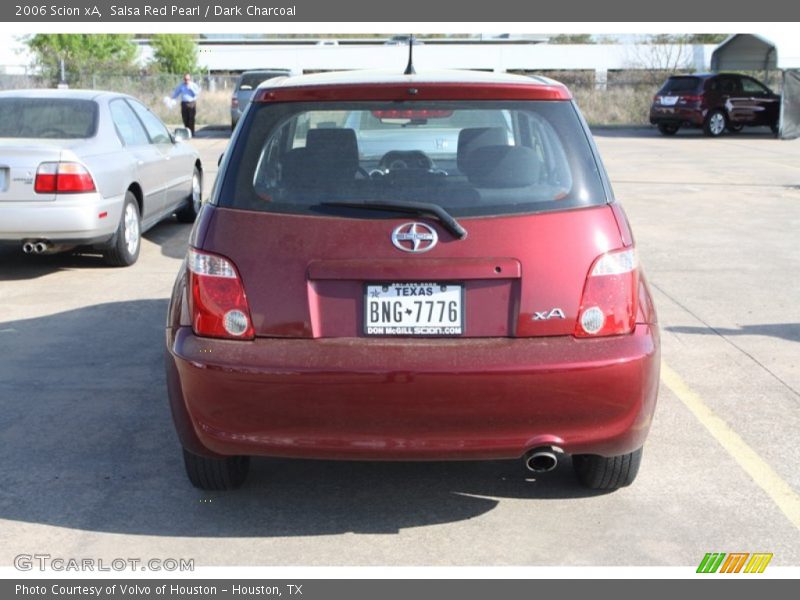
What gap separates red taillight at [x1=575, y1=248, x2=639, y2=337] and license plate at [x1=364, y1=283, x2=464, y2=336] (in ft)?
1.45

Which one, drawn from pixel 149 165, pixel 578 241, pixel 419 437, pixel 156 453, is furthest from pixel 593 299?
pixel 149 165

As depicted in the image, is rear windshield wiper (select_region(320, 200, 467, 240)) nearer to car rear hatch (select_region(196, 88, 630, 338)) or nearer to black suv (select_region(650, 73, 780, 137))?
car rear hatch (select_region(196, 88, 630, 338))

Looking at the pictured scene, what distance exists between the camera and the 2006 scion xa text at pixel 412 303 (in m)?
3.78

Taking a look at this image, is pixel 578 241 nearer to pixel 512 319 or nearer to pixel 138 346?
pixel 512 319

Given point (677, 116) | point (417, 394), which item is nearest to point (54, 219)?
point (417, 394)

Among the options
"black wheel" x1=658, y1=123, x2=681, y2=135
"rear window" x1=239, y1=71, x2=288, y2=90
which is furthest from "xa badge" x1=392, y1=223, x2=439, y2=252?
"black wheel" x1=658, y1=123, x2=681, y2=135

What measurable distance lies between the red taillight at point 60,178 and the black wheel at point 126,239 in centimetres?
59

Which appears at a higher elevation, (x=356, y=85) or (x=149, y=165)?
(x=356, y=85)

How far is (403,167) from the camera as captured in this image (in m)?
4.16

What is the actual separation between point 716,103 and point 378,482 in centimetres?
2710

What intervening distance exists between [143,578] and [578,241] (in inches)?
74.9

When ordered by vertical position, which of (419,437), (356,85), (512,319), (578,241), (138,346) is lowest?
(138,346)

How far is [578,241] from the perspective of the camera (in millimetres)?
3912

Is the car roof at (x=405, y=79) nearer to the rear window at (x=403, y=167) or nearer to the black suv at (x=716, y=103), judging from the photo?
the rear window at (x=403, y=167)
